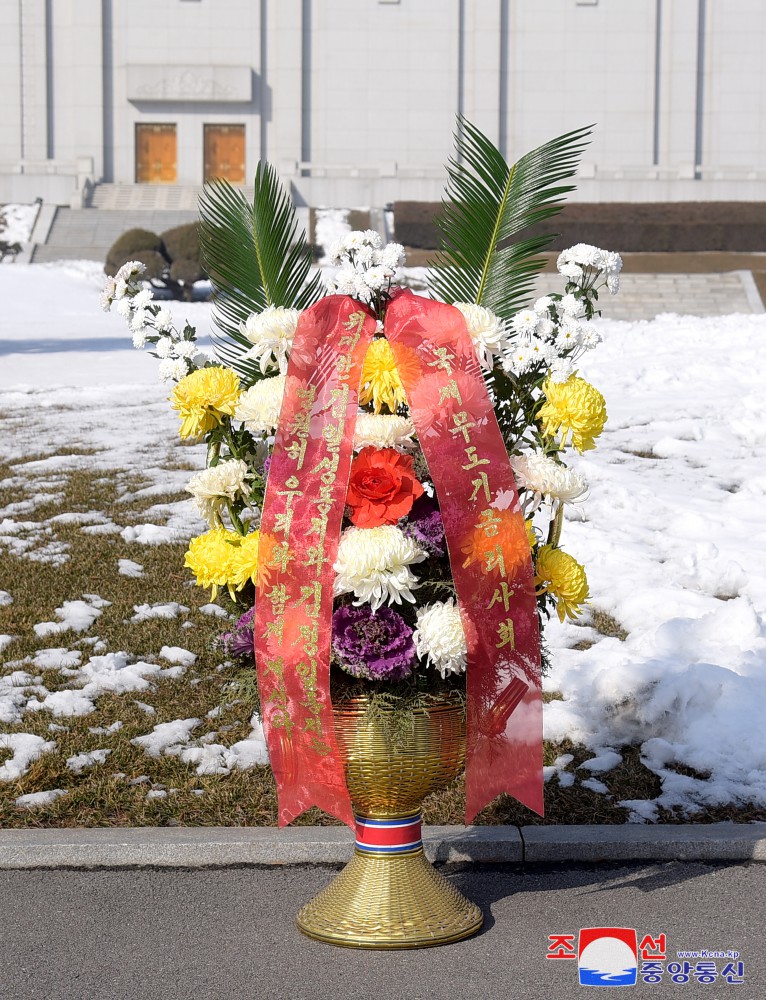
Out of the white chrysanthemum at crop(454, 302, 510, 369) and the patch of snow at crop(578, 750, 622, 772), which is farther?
the patch of snow at crop(578, 750, 622, 772)

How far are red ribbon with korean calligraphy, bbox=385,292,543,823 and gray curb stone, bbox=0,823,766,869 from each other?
82 cm

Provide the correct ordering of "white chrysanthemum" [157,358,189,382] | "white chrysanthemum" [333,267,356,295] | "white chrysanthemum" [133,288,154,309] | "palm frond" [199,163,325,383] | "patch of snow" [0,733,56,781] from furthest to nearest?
"patch of snow" [0,733,56,781]
"palm frond" [199,163,325,383]
"white chrysanthemum" [133,288,154,309]
"white chrysanthemum" [157,358,189,382]
"white chrysanthemum" [333,267,356,295]

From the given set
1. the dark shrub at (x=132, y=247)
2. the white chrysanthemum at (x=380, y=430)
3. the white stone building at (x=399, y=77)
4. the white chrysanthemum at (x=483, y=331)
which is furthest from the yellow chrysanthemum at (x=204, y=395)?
the white stone building at (x=399, y=77)

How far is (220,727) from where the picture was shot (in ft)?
18.5

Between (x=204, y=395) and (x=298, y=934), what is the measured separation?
1669mm

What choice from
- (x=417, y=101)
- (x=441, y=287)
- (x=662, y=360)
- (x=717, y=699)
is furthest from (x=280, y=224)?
(x=417, y=101)

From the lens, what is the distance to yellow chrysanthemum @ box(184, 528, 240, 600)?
3.71m

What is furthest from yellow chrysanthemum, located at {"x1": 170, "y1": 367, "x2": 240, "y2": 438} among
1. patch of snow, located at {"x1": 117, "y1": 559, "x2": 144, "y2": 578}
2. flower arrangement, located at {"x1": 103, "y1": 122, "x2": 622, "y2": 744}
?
patch of snow, located at {"x1": 117, "y1": 559, "x2": 144, "y2": 578}

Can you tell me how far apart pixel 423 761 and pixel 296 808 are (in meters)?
0.40

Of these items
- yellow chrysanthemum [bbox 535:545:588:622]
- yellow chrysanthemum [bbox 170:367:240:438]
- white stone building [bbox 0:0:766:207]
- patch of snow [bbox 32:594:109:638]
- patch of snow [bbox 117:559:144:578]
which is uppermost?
white stone building [bbox 0:0:766:207]

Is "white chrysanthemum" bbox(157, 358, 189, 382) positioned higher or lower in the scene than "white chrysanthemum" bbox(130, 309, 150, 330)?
lower

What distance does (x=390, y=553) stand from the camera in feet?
11.2

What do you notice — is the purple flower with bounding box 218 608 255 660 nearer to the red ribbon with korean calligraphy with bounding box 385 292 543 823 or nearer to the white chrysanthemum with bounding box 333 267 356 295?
the red ribbon with korean calligraphy with bounding box 385 292 543 823

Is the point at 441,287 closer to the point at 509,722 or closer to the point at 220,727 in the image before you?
the point at 509,722
